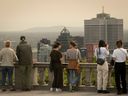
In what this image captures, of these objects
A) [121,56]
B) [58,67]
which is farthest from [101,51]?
[58,67]

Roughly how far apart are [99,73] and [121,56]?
1.03 m

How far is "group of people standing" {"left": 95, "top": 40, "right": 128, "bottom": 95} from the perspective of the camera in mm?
14688

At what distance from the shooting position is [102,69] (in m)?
15.0

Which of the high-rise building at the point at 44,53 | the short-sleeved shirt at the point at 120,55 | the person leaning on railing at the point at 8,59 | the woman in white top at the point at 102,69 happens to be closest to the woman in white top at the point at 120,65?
the short-sleeved shirt at the point at 120,55

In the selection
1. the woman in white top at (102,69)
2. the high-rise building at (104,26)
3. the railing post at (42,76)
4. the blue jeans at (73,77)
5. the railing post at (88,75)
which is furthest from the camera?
the high-rise building at (104,26)

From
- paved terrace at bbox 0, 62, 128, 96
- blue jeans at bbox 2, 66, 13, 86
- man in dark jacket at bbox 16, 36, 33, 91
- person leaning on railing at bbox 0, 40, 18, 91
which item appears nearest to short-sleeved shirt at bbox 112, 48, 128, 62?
paved terrace at bbox 0, 62, 128, 96

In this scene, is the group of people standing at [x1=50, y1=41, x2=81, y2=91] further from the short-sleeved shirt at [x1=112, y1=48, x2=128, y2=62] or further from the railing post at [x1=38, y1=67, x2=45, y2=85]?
the short-sleeved shirt at [x1=112, y1=48, x2=128, y2=62]

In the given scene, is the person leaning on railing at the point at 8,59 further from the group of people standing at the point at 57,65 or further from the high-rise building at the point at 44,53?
the high-rise building at the point at 44,53

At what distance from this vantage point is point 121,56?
1467 cm

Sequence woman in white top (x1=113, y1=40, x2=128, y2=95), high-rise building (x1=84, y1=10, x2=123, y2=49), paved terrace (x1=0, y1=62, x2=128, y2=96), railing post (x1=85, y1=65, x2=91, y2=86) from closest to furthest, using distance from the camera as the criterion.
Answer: woman in white top (x1=113, y1=40, x2=128, y2=95) < paved terrace (x1=0, y1=62, x2=128, y2=96) < railing post (x1=85, y1=65, x2=91, y2=86) < high-rise building (x1=84, y1=10, x2=123, y2=49)

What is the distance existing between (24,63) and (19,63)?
0.20 meters

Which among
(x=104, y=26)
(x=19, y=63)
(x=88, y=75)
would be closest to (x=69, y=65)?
(x=88, y=75)

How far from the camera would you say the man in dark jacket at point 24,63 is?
15.8 meters

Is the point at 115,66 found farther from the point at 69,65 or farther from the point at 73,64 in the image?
the point at 69,65
